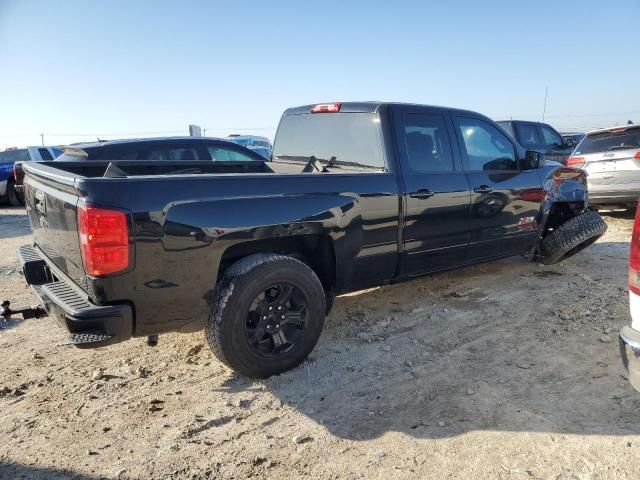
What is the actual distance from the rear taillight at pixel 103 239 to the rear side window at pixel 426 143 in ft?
7.69

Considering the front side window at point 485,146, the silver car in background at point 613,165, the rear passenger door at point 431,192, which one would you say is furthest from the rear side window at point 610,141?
the rear passenger door at point 431,192

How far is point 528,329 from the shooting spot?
4008 millimetres

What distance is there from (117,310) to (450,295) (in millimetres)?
3303

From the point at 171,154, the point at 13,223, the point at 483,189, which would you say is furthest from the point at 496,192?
the point at 13,223

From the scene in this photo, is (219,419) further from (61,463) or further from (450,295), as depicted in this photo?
(450,295)

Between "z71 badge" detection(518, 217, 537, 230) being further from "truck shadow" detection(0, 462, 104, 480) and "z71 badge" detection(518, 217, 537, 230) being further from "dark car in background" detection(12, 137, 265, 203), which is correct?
"truck shadow" detection(0, 462, 104, 480)

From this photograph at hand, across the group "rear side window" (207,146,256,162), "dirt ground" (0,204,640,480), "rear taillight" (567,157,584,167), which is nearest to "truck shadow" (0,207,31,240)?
"rear side window" (207,146,256,162)

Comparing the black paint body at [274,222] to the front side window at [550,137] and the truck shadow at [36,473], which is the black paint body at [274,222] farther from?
the front side window at [550,137]

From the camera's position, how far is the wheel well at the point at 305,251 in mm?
3234

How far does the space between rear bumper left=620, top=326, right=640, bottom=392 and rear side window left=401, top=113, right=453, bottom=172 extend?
2048mm

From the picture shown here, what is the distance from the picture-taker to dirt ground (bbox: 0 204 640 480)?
8.05 ft

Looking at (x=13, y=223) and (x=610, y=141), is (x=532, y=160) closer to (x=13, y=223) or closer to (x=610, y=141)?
(x=610, y=141)

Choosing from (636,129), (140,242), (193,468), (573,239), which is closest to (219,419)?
(193,468)

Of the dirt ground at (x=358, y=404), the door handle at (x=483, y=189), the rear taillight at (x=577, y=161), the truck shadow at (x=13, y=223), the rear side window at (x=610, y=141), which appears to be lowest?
the dirt ground at (x=358, y=404)
